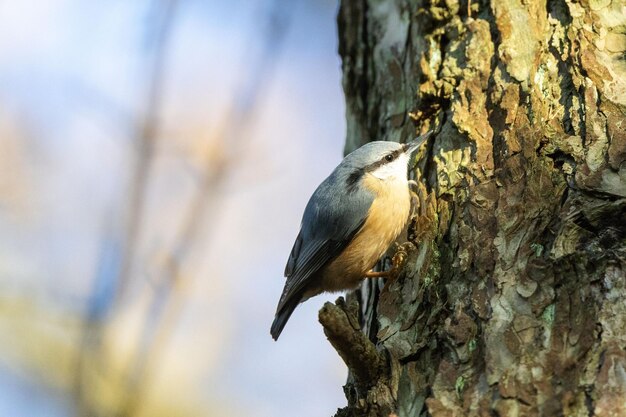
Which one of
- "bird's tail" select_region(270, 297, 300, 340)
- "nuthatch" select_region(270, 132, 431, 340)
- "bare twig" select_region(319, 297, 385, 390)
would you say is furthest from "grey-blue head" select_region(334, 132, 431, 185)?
"bare twig" select_region(319, 297, 385, 390)

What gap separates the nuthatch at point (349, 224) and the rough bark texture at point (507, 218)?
123 mm

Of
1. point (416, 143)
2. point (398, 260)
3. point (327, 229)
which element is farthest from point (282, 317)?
point (416, 143)

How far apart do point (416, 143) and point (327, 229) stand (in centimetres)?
60

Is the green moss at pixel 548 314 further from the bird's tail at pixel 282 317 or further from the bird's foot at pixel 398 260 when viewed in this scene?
the bird's tail at pixel 282 317

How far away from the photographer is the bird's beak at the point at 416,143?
2863 mm

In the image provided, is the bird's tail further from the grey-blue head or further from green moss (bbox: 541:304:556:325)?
green moss (bbox: 541:304:556:325)

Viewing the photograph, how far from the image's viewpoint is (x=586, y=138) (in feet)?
7.49

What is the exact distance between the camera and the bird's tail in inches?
122

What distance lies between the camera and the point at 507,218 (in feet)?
7.43

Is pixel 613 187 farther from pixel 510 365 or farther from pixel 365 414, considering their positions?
pixel 365 414

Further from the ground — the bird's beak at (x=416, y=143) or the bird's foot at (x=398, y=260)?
the bird's beak at (x=416, y=143)

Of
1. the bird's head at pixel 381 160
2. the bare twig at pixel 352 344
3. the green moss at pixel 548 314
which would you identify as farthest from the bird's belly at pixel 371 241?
the green moss at pixel 548 314

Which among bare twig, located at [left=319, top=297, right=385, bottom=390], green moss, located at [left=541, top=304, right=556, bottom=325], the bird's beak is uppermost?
the bird's beak

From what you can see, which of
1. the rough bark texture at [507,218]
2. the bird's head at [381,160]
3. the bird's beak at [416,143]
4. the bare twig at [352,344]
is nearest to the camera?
the rough bark texture at [507,218]
